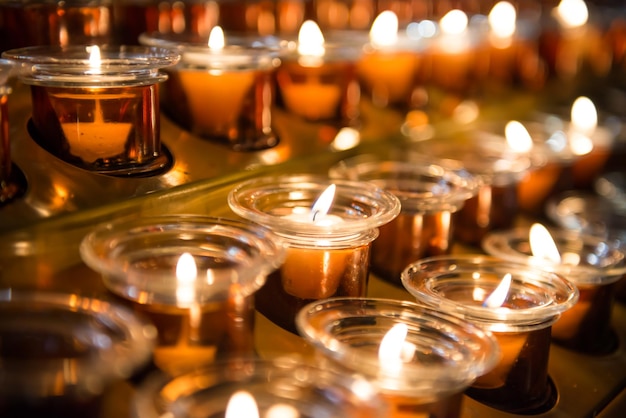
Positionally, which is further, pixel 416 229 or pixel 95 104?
pixel 416 229

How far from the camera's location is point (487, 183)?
0.92 m

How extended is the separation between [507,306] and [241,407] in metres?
0.32

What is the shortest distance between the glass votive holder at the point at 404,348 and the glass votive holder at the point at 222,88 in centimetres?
27

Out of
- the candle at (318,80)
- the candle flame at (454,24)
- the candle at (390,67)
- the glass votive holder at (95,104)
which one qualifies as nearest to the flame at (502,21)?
the candle flame at (454,24)

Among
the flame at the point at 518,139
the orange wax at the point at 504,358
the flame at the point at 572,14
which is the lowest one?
the orange wax at the point at 504,358

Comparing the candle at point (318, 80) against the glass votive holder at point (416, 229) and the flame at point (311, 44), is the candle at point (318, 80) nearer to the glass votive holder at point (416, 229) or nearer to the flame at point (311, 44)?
the flame at point (311, 44)

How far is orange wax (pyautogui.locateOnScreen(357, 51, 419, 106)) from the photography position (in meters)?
1.04

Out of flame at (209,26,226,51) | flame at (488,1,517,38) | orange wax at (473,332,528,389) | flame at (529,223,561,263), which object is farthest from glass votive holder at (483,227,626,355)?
flame at (488,1,517,38)

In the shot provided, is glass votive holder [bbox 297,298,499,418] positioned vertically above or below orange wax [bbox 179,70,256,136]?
below

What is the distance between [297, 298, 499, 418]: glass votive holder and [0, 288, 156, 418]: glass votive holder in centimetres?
13

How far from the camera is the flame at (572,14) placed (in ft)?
4.90

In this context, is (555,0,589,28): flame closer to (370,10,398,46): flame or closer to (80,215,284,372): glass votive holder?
(370,10,398,46): flame

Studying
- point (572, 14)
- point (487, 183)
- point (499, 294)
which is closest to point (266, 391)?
point (499, 294)

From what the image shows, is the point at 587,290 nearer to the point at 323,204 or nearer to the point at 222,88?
the point at 323,204
